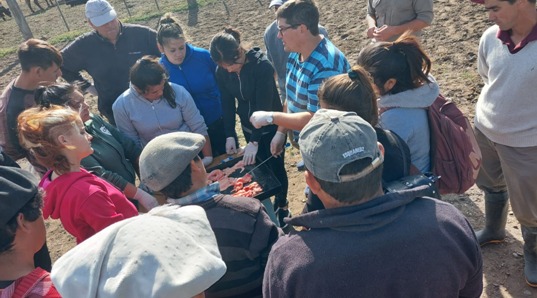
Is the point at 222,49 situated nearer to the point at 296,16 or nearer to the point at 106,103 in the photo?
the point at 296,16

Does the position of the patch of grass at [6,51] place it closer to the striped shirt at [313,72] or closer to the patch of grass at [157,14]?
the patch of grass at [157,14]

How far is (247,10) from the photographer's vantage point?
512 inches

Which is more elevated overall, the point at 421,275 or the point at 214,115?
the point at 421,275

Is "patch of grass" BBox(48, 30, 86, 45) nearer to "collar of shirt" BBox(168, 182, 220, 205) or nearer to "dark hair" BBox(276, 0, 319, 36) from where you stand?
"dark hair" BBox(276, 0, 319, 36)

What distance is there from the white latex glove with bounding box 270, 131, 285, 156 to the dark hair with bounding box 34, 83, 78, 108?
1652mm

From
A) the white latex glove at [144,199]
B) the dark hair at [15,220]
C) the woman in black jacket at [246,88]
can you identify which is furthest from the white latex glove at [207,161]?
the dark hair at [15,220]

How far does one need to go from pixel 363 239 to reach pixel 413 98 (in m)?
1.24

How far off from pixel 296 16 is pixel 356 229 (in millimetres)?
2227

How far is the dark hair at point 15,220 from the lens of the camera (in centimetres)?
192

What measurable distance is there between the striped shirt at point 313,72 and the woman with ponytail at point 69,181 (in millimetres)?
1515

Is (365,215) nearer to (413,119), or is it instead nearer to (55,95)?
(413,119)

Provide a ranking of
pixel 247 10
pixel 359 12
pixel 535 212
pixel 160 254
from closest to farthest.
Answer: pixel 160 254, pixel 535 212, pixel 359 12, pixel 247 10

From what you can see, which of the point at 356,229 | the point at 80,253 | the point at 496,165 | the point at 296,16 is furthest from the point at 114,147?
the point at 496,165

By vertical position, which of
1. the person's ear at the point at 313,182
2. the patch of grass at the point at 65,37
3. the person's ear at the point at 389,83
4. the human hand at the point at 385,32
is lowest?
the patch of grass at the point at 65,37
